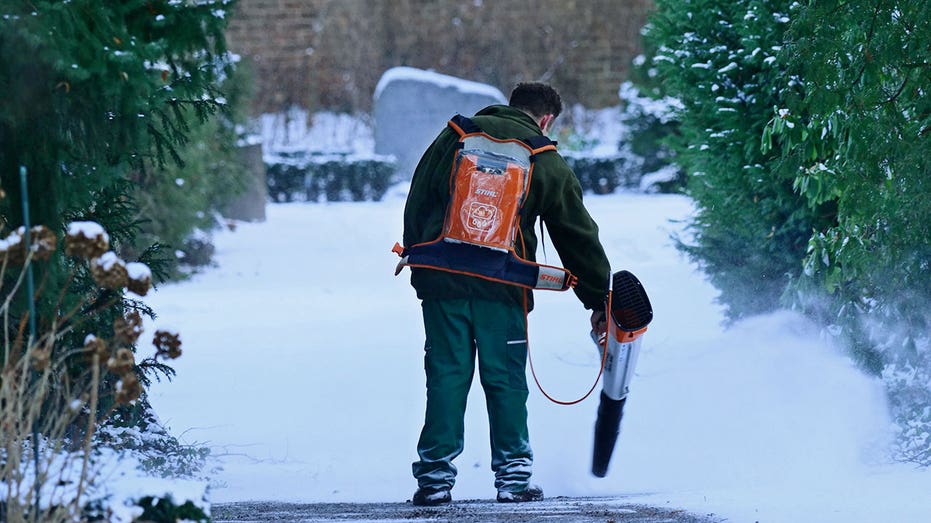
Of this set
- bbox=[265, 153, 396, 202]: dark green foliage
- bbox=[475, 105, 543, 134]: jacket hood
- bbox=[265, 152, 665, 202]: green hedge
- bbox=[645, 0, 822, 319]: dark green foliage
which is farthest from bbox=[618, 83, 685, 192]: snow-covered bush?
bbox=[475, 105, 543, 134]: jacket hood

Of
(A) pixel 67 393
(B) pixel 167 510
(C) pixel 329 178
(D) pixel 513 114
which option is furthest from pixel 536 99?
(C) pixel 329 178

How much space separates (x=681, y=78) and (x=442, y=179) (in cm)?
299

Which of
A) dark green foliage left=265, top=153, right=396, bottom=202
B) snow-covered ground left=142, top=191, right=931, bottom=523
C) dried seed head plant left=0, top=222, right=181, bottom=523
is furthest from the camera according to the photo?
dark green foliage left=265, top=153, right=396, bottom=202

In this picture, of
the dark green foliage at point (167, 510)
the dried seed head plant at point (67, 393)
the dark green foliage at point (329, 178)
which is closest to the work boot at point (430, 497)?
the dried seed head plant at point (67, 393)

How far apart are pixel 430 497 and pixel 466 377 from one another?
42 centimetres

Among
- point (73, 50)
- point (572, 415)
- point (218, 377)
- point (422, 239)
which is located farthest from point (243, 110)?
point (73, 50)

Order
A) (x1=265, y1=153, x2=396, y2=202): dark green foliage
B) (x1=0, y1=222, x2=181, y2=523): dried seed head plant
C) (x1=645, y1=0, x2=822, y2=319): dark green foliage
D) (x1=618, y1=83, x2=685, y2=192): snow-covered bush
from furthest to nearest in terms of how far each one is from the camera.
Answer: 1. (x1=265, y1=153, x2=396, y2=202): dark green foliage
2. (x1=618, y1=83, x2=685, y2=192): snow-covered bush
3. (x1=645, y1=0, x2=822, y2=319): dark green foliage
4. (x1=0, y1=222, x2=181, y2=523): dried seed head plant

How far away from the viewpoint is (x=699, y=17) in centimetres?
682

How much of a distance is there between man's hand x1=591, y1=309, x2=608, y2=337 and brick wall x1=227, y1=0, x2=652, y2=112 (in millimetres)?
17112

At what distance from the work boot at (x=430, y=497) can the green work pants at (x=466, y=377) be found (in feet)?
0.09

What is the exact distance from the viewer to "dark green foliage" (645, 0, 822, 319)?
6.41 meters

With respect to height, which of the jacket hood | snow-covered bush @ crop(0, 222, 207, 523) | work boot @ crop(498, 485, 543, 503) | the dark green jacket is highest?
the jacket hood

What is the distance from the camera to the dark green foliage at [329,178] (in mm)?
15812

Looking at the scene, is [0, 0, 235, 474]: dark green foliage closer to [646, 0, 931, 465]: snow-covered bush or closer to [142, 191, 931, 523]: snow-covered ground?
→ [142, 191, 931, 523]: snow-covered ground
